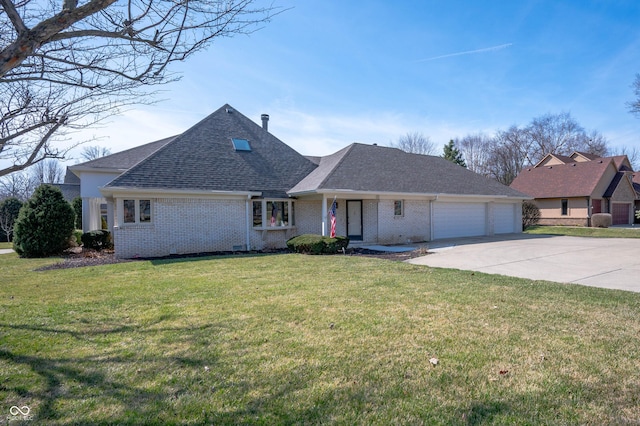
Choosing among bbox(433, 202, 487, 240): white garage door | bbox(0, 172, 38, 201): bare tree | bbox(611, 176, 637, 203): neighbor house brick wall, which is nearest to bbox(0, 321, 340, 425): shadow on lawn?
bbox(0, 172, 38, 201): bare tree

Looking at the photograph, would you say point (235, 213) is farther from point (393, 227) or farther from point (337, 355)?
point (337, 355)

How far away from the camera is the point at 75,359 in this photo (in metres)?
3.80

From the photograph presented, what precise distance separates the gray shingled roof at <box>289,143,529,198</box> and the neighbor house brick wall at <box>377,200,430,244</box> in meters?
0.80

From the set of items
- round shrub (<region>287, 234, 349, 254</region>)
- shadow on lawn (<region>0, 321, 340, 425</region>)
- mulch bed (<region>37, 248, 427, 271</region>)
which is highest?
round shrub (<region>287, 234, 349, 254</region>)

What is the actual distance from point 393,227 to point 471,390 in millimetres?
13892

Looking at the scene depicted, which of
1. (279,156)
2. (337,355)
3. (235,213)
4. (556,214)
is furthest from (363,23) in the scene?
(556,214)

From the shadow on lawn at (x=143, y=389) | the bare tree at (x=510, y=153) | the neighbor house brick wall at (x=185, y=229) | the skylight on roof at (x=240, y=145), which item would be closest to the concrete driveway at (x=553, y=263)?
the shadow on lawn at (x=143, y=389)

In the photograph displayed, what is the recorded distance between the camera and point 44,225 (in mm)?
14266

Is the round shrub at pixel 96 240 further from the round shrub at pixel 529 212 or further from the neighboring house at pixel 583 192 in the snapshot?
the neighboring house at pixel 583 192

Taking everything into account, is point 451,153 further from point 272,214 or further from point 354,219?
point 272,214

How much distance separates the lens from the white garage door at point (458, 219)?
1858 centimetres

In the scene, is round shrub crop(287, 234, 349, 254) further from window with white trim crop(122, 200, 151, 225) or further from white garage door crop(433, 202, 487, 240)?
white garage door crop(433, 202, 487, 240)

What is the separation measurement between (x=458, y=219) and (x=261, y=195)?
442 inches

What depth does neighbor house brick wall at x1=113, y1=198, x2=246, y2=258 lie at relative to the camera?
1321 centimetres
